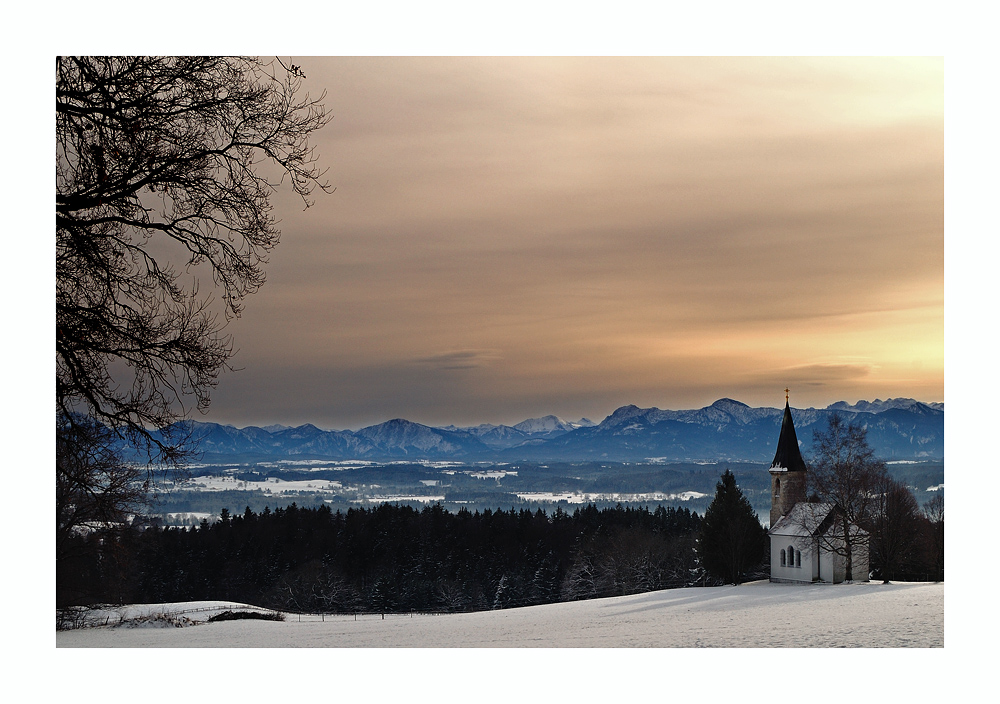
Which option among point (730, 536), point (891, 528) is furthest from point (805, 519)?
point (730, 536)

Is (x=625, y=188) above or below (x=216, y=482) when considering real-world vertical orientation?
above

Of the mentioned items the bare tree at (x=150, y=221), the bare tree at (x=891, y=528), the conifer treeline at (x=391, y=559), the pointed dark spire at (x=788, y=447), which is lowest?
the conifer treeline at (x=391, y=559)

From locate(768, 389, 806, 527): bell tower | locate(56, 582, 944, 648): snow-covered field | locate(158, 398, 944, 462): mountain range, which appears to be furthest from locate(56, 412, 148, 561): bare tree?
locate(768, 389, 806, 527): bell tower

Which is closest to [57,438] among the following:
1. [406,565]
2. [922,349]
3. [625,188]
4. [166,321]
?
[166,321]

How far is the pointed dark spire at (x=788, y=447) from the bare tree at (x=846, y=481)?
17.4 inches

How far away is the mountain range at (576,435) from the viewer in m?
10.4

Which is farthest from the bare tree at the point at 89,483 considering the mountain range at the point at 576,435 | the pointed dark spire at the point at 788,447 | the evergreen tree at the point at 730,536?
the evergreen tree at the point at 730,536

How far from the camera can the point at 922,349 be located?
31.9 ft

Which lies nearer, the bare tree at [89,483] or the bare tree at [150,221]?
the bare tree at [150,221]

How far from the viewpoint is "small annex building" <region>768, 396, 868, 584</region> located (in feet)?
53.0

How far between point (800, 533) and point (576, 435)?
7.61 meters

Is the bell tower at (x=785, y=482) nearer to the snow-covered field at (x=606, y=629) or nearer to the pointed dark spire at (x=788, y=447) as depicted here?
the pointed dark spire at (x=788, y=447)
